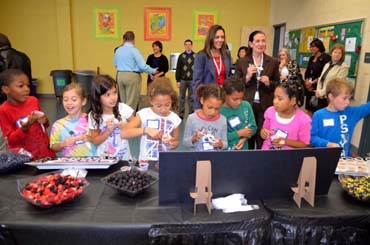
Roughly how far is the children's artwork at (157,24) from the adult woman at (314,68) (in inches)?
163

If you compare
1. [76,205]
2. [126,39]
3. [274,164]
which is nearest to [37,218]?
[76,205]

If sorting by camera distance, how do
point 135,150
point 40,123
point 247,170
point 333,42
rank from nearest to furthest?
1. point 247,170
2. point 40,123
3. point 135,150
4. point 333,42

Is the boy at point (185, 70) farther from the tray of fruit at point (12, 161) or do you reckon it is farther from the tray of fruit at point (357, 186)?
the tray of fruit at point (357, 186)

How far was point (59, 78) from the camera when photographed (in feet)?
24.9

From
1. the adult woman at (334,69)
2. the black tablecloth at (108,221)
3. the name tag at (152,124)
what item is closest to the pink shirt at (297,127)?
the name tag at (152,124)

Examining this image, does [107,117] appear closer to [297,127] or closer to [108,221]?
[108,221]

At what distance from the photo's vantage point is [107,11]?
785 centimetres

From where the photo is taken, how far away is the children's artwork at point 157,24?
786 cm

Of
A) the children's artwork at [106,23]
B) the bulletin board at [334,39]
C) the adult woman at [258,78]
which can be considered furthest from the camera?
the children's artwork at [106,23]

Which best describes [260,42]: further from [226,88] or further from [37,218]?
[37,218]

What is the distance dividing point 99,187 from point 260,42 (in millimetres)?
1953

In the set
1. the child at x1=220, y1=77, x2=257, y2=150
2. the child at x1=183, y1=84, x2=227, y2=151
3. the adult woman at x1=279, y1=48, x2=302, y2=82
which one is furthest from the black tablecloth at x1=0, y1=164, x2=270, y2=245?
the adult woman at x1=279, y1=48, x2=302, y2=82

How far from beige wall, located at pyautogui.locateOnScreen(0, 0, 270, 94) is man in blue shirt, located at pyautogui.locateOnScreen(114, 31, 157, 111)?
291 cm

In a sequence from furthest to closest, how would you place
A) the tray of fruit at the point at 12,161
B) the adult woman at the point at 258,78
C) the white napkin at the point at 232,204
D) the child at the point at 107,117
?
the adult woman at the point at 258,78
the child at the point at 107,117
the tray of fruit at the point at 12,161
the white napkin at the point at 232,204
